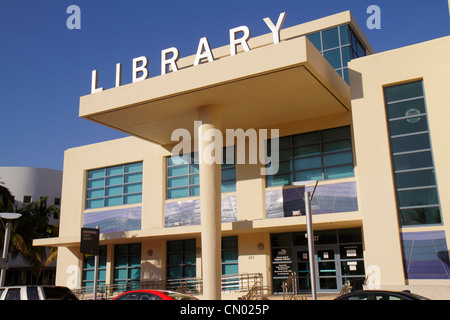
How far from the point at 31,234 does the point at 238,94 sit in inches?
1181

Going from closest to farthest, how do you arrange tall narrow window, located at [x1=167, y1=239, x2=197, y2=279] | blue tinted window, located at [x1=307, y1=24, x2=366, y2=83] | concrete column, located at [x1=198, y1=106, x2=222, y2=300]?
concrete column, located at [x1=198, y1=106, x2=222, y2=300], blue tinted window, located at [x1=307, y1=24, x2=366, y2=83], tall narrow window, located at [x1=167, y1=239, x2=197, y2=279]

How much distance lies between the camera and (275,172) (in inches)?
948

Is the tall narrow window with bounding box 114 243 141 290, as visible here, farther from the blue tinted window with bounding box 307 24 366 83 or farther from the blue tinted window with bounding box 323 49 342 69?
the blue tinted window with bounding box 307 24 366 83

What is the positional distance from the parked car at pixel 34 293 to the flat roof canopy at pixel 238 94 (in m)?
10.1

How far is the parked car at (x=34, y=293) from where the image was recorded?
12443 millimetres

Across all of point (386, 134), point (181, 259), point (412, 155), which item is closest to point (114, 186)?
point (181, 259)

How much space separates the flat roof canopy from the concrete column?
1.02 metres

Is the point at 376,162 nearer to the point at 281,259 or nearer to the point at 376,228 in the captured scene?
the point at 376,228

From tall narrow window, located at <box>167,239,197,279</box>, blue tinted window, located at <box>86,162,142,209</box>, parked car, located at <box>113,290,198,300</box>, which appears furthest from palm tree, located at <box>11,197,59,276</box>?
parked car, located at <box>113,290,198,300</box>

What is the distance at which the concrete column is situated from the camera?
65.1 feet

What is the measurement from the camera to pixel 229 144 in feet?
84.7

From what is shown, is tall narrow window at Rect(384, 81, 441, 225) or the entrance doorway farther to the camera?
the entrance doorway
